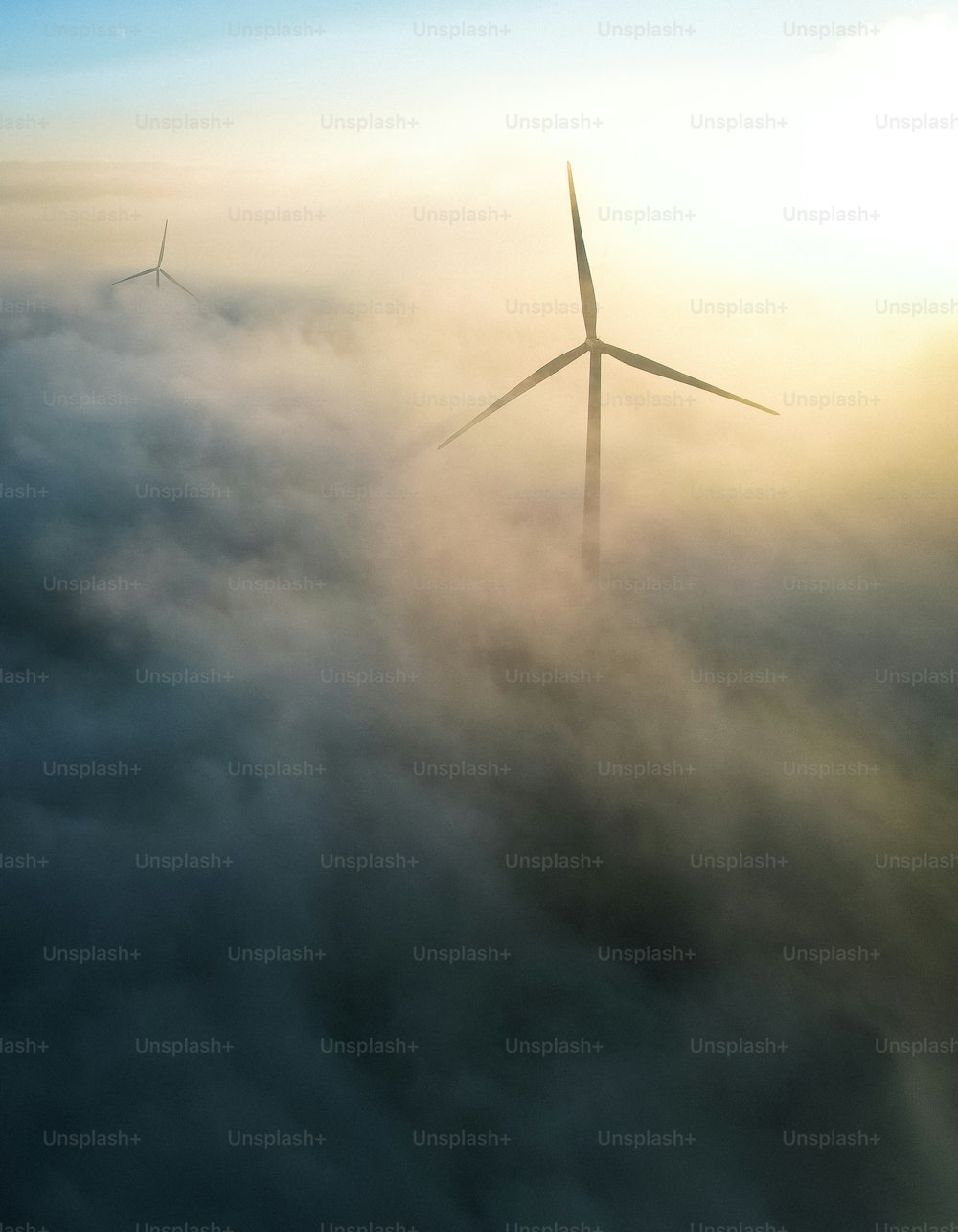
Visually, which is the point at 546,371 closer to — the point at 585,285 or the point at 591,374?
the point at 591,374

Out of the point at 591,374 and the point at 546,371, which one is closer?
the point at 591,374

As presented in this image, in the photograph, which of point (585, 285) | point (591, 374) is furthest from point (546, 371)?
point (585, 285)

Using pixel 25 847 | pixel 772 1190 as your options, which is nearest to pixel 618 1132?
pixel 772 1190

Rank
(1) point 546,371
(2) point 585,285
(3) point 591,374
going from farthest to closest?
(1) point 546,371
(3) point 591,374
(2) point 585,285

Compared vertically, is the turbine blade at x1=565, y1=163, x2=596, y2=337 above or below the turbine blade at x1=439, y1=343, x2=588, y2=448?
above

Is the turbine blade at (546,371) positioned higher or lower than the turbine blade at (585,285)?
lower

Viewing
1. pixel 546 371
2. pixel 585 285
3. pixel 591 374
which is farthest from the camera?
pixel 546 371

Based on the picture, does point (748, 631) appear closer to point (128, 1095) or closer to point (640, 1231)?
point (640, 1231)

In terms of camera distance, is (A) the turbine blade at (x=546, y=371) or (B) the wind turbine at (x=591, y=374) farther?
(A) the turbine blade at (x=546, y=371)

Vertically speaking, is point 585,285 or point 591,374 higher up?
point 585,285

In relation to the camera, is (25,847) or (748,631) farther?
(748,631)

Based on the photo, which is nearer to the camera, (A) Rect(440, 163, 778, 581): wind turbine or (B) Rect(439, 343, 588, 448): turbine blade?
(A) Rect(440, 163, 778, 581): wind turbine
